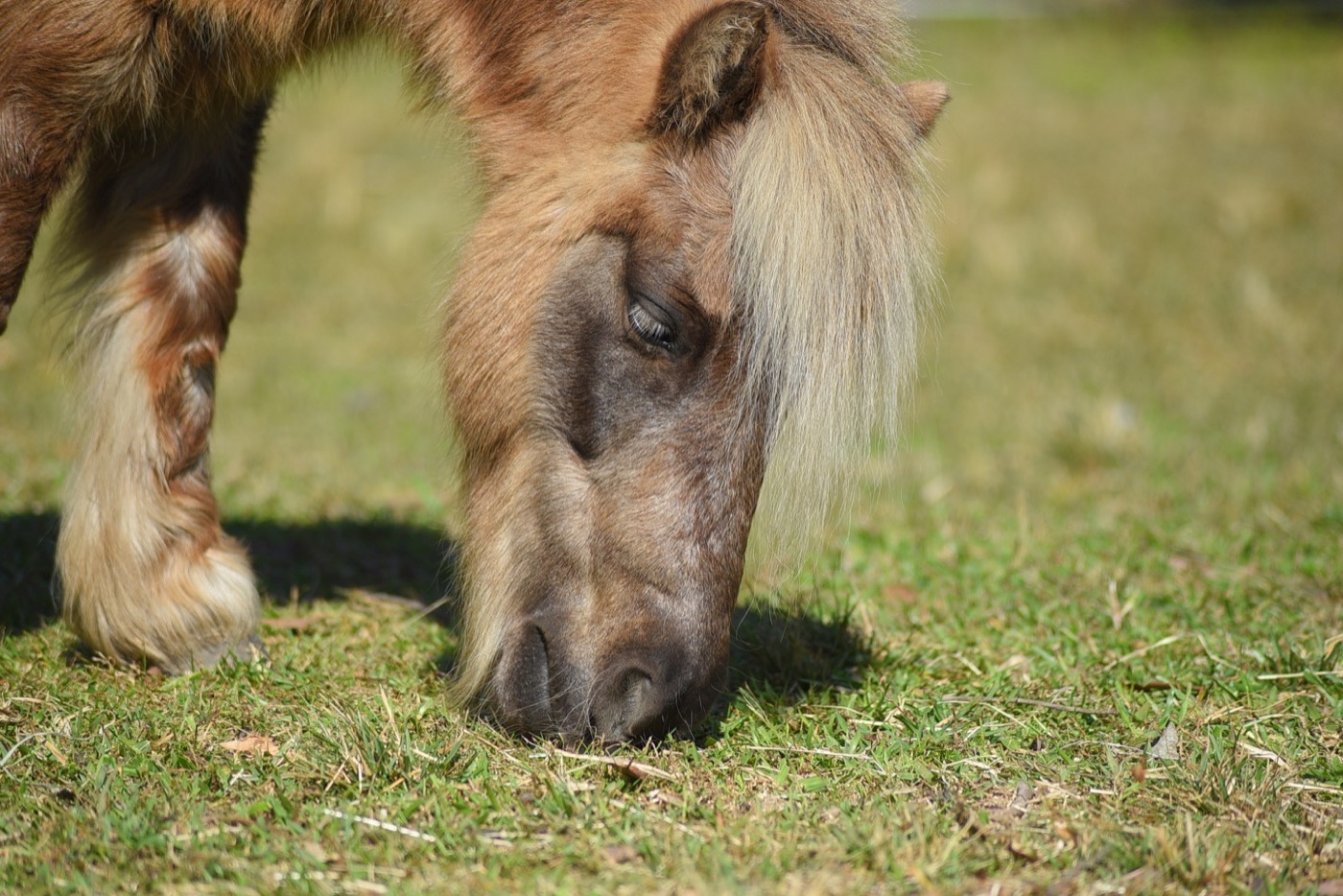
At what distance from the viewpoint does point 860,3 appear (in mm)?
3047

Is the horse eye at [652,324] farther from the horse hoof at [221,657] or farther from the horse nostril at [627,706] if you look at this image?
the horse hoof at [221,657]

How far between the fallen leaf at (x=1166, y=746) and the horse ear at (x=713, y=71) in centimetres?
175

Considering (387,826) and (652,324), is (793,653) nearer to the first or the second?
(652,324)

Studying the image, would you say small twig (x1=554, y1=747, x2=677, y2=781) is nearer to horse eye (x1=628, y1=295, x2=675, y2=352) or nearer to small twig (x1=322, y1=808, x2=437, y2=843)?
small twig (x1=322, y1=808, x2=437, y2=843)

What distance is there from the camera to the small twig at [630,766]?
8.68ft

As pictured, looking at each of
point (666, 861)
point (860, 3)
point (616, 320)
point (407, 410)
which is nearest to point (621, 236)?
point (616, 320)

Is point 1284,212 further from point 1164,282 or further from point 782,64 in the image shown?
point 782,64

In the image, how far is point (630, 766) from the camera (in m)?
2.65

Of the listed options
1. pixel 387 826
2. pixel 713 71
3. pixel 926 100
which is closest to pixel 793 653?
pixel 387 826

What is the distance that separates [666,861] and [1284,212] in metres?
10.9

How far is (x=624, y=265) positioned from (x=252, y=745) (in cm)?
137

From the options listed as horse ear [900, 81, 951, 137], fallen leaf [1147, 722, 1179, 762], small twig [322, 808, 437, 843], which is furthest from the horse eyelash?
fallen leaf [1147, 722, 1179, 762]

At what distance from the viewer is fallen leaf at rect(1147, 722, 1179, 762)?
2.87 m

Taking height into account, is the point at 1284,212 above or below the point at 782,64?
below
